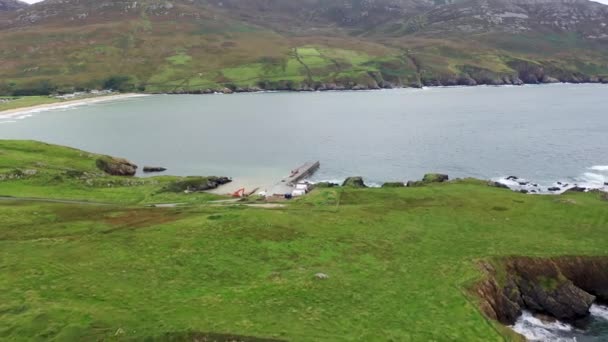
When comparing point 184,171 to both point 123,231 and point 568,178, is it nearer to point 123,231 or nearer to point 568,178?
point 123,231

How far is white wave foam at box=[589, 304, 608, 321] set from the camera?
45.5 m

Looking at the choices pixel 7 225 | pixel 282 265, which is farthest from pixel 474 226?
pixel 7 225

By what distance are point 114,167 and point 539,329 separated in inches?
3608

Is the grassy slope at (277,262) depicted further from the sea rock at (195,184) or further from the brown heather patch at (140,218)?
the sea rock at (195,184)

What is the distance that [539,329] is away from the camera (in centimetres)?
4288

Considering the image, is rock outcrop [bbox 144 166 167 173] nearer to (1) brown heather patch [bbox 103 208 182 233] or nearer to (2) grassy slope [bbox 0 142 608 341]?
(2) grassy slope [bbox 0 142 608 341]

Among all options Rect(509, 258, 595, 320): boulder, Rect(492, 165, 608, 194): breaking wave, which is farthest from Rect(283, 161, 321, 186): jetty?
Rect(509, 258, 595, 320): boulder

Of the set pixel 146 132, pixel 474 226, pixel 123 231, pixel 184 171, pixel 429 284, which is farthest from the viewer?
pixel 146 132

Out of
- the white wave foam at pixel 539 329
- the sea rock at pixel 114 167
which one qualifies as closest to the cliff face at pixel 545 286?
the white wave foam at pixel 539 329

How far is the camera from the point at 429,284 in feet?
140

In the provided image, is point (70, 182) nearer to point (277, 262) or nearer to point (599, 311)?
point (277, 262)

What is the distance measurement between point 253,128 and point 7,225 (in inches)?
5048

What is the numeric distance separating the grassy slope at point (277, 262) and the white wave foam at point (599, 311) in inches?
230

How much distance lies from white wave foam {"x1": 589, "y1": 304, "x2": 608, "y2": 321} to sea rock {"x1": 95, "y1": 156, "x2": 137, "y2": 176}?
9206cm
